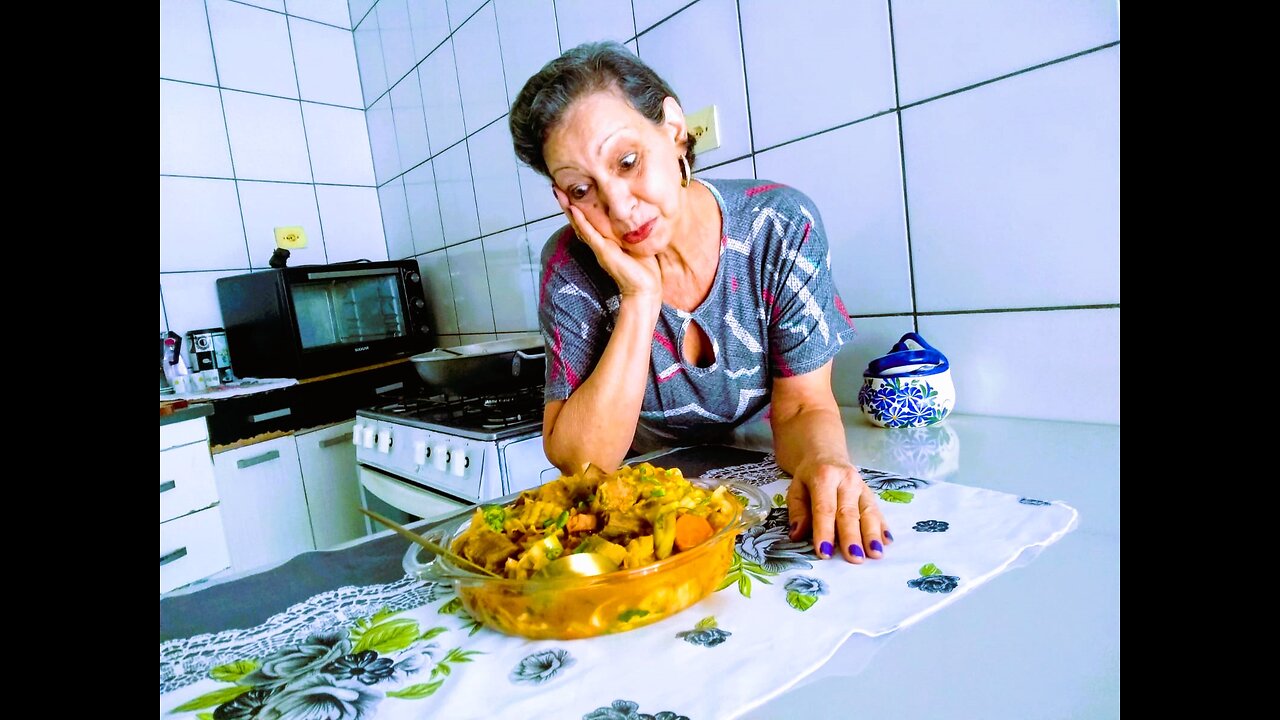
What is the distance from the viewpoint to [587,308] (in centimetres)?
105

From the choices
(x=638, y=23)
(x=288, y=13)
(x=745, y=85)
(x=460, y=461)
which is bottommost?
(x=460, y=461)

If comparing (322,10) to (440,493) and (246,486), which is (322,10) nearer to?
(246,486)

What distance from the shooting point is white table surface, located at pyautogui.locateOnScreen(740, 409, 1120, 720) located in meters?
0.37

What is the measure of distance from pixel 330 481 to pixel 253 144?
1.39 metres

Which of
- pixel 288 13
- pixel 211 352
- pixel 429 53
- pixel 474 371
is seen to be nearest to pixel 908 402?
pixel 474 371

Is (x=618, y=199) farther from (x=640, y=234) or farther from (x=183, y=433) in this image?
(x=183, y=433)

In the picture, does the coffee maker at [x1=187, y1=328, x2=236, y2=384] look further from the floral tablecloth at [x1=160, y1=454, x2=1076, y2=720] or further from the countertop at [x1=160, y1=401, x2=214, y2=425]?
the floral tablecloth at [x1=160, y1=454, x2=1076, y2=720]

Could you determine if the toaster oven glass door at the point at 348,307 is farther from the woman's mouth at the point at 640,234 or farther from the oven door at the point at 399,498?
the woman's mouth at the point at 640,234

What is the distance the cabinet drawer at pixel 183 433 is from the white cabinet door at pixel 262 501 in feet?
0.40

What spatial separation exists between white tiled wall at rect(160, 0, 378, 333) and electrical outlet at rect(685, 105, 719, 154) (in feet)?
5.74

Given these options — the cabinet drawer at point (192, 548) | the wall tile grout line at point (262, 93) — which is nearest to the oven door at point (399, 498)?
the cabinet drawer at point (192, 548)

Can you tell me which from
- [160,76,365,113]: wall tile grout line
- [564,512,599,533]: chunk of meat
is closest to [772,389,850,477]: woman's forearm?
[564,512,599,533]: chunk of meat

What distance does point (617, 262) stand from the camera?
969 mm
